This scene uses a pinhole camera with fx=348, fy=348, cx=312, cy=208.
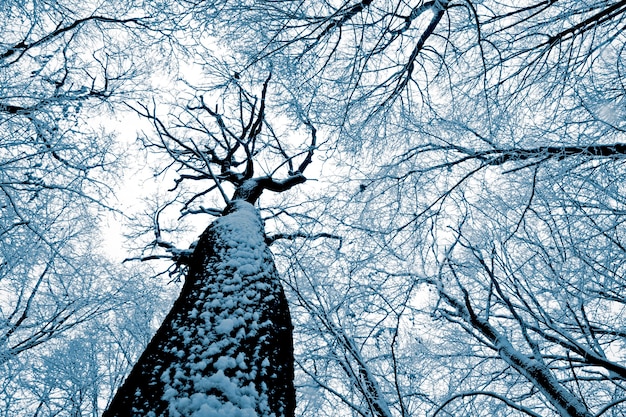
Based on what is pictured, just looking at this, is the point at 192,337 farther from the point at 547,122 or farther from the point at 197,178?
the point at 197,178

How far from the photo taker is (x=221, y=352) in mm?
1599

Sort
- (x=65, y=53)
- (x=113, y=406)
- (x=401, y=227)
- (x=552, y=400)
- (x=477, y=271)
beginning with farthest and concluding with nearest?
(x=477, y=271), (x=65, y=53), (x=401, y=227), (x=552, y=400), (x=113, y=406)

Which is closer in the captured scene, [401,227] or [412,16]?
[412,16]

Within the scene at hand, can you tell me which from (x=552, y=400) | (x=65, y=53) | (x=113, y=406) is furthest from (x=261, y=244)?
(x=65, y=53)

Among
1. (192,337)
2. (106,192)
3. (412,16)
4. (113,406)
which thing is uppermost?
(412,16)

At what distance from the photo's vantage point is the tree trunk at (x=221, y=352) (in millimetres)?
1354

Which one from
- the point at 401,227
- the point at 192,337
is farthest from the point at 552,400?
the point at 192,337

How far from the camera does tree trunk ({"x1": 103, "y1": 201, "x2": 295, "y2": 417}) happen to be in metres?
1.35

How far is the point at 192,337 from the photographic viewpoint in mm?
1686

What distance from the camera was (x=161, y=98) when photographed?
5422mm

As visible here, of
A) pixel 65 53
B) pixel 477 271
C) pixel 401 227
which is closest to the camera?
pixel 401 227

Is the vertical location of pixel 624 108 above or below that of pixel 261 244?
above

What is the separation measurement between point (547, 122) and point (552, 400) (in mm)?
2378

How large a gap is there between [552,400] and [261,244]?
2294mm
